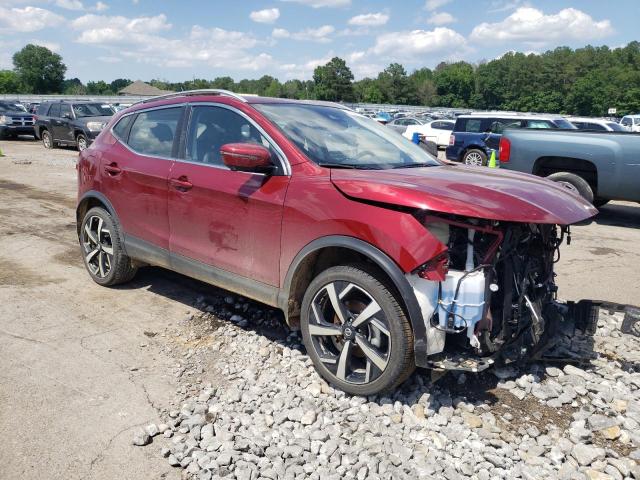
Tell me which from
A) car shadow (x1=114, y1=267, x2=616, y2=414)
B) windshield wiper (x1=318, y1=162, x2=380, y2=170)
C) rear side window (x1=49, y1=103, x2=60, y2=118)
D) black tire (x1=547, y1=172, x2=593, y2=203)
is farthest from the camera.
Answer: rear side window (x1=49, y1=103, x2=60, y2=118)

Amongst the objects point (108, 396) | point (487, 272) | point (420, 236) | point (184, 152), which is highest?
point (184, 152)

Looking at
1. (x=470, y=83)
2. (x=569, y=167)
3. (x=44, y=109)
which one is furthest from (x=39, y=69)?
(x=569, y=167)

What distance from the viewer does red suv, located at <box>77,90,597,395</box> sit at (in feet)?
10.2

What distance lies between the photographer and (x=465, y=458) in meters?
2.92

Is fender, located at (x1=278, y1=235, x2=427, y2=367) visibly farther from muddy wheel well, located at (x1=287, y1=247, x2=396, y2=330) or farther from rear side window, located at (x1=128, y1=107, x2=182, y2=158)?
rear side window, located at (x1=128, y1=107, x2=182, y2=158)

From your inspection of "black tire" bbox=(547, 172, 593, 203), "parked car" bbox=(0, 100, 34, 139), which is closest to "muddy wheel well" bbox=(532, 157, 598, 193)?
"black tire" bbox=(547, 172, 593, 203)

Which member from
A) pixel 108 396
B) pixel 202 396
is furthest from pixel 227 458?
pixel 108 396

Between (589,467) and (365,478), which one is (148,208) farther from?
(589,467)

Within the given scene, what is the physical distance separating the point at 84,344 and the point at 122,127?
2.15 meters

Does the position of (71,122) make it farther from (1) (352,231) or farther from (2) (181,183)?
(1) (352,231)

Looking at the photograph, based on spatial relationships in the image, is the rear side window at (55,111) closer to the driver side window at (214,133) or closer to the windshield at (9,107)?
the windshield at (9,107)

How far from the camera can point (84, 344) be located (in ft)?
13.9

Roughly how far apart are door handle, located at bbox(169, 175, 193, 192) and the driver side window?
179 millimetres

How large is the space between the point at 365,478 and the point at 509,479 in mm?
721
